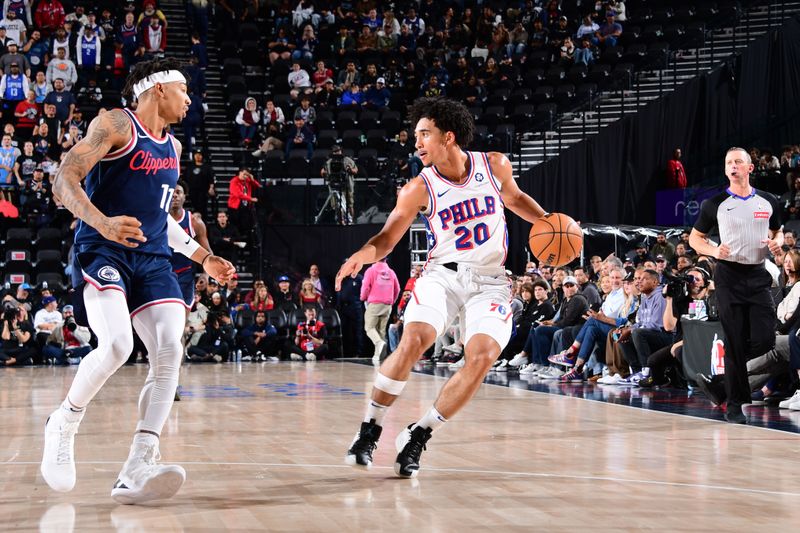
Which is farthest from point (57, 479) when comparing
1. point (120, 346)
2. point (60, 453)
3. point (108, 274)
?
point (108, 274)

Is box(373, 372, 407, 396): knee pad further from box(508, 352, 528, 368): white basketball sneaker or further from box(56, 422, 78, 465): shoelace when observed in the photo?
box(508, 352, 528, 368): white basketball sneaker

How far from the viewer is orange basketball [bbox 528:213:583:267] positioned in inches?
223

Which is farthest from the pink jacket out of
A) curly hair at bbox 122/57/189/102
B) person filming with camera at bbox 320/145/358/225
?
curly hair at bbox 122/57/189/102

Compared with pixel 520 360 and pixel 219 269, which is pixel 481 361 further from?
pixel 520 360

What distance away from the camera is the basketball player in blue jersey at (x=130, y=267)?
4.50 meters

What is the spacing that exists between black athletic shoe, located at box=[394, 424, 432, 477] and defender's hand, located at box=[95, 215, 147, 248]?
1.74 m

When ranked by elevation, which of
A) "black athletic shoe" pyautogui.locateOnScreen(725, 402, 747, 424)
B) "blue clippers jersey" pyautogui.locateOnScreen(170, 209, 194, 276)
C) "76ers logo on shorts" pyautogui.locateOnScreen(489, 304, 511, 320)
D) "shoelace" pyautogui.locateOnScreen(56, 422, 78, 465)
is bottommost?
"black athletic shoe" pyautogui.locateOnScreen(725, 402, 747, 424)

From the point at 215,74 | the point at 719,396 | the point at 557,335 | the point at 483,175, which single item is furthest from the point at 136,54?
the point at 483,175

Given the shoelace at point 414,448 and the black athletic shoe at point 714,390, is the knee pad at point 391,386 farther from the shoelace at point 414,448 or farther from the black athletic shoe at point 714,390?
the black athletic shoe at point 714,390

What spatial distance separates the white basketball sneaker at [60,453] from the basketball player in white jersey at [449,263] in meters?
1.46

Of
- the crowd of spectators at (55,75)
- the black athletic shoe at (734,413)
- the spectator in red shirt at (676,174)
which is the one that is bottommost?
the black athletic shoe at (734,413)

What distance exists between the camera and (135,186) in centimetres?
475

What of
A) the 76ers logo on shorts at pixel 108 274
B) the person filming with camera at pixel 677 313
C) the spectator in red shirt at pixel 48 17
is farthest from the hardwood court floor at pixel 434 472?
the spectator in red shirt at pixel 48 17

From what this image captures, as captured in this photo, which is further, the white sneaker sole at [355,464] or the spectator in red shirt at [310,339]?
the spectator in red shirt at [310,339]
